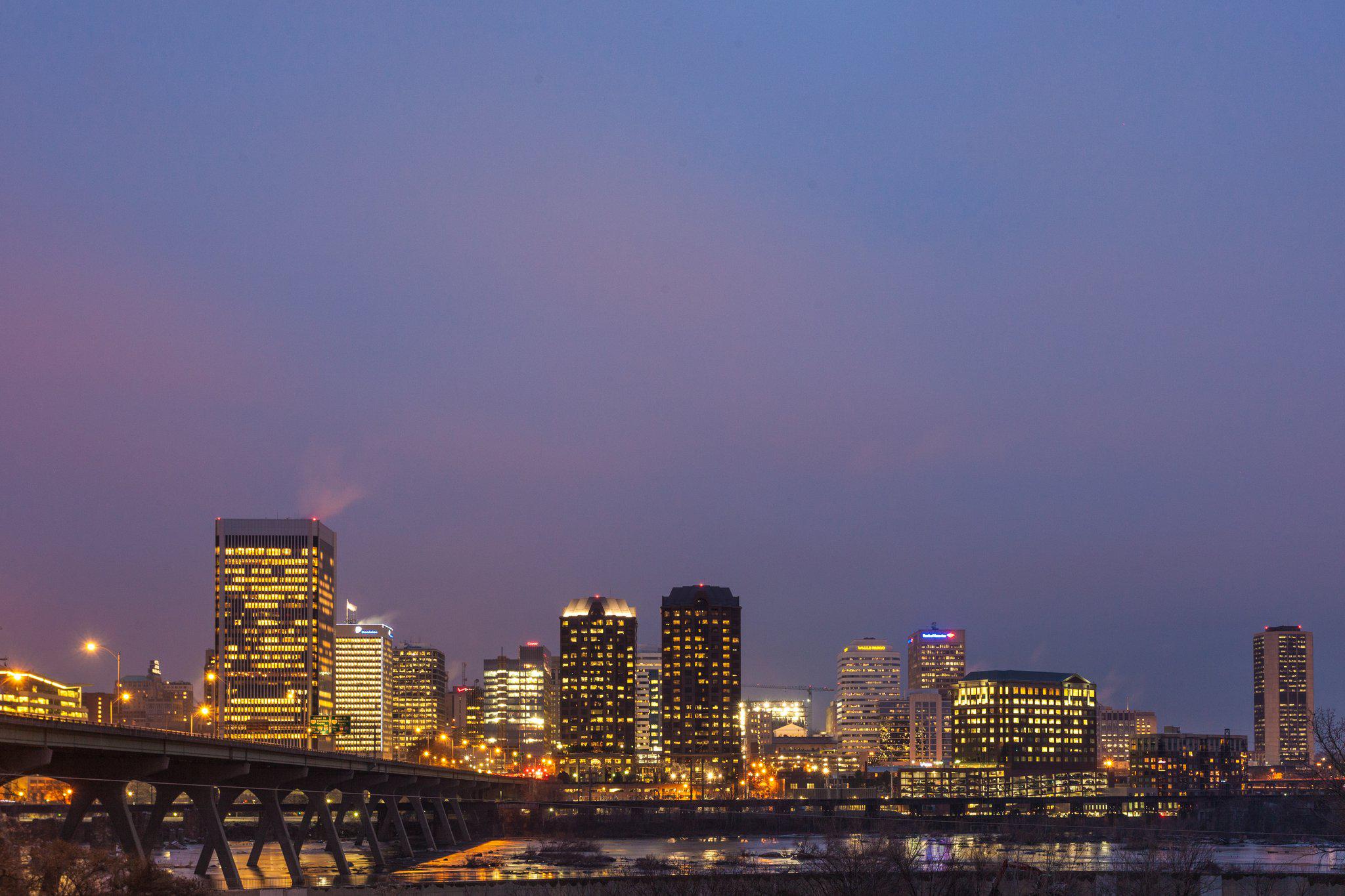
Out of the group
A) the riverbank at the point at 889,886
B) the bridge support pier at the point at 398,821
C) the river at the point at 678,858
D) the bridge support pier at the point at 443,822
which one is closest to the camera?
the riverbank at the point at 889,886

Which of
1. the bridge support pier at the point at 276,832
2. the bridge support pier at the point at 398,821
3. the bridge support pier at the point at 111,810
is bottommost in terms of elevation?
the bridge support pier at the point at 398,821

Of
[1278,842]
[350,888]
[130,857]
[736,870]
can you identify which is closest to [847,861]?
[130,857]

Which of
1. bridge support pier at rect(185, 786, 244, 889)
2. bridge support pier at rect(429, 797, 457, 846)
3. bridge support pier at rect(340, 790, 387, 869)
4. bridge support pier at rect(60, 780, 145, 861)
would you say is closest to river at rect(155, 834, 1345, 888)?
bridge support pier at rect(340, 790, 387, 869)

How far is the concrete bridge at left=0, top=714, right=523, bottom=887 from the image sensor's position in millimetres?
66438

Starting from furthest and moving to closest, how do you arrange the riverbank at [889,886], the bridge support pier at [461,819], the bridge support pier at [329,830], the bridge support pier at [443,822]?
the bridge support pier at [461,819] → the bridge support pier at [443,822] → the bridge support pier at [329,830] → the riverbank at [889,886]

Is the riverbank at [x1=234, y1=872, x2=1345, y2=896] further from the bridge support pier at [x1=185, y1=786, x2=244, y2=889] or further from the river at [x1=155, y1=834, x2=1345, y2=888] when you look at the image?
the river at [x1=155, y1=834, x2=1345, y2=888]

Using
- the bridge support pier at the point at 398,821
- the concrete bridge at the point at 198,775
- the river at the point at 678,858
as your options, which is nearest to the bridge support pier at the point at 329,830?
the concrete bridge at the point at 198,775

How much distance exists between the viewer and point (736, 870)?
106 metres

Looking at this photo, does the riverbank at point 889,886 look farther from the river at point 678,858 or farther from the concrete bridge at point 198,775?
the concrete bridge at point 198,775

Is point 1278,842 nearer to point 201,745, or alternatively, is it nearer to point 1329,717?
point 1329,717

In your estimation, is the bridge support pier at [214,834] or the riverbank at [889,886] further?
the bridge support pier at [214,834]

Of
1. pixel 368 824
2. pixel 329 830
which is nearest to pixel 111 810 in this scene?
pixel 329 830

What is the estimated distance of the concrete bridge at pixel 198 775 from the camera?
6644 centimetres

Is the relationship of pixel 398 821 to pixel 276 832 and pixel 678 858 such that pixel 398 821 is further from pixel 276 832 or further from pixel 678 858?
pixel 276 832
